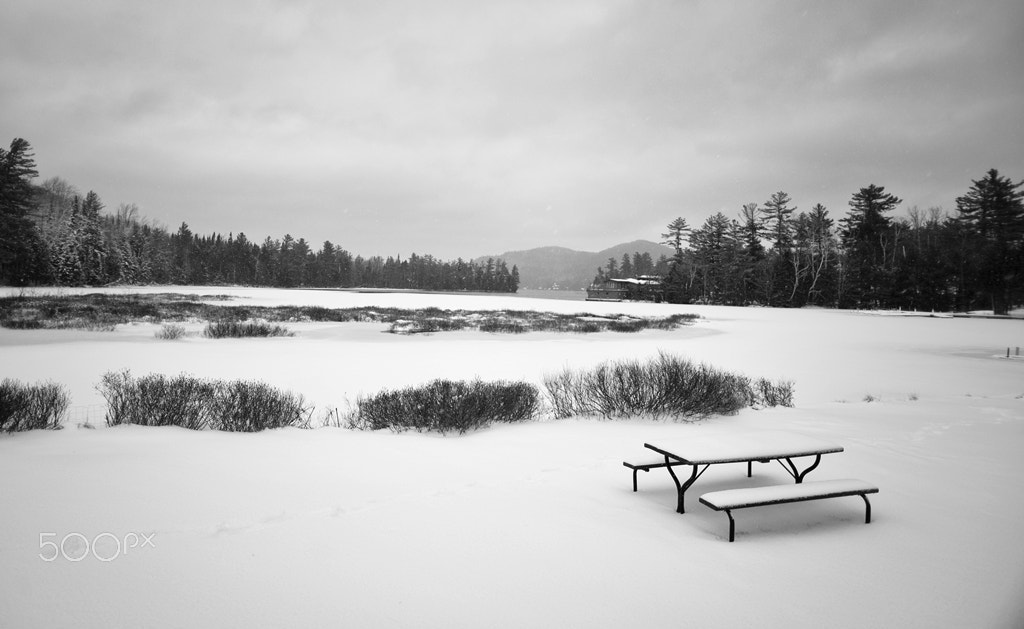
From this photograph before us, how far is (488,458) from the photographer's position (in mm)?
6695

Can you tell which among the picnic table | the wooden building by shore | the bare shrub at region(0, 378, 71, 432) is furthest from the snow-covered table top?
the wooden building by shore

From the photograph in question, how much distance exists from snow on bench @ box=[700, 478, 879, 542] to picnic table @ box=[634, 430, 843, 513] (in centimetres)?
35

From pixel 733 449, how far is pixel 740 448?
0.12 metres

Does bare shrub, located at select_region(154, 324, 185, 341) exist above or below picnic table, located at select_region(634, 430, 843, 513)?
below

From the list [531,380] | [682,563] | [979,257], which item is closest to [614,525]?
[682,563]

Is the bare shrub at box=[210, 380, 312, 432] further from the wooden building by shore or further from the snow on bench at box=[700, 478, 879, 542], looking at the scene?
the wooden building by shore

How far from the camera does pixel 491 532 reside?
170 inches

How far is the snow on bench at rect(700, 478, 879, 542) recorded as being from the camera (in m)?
4.14

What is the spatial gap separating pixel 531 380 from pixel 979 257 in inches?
2313

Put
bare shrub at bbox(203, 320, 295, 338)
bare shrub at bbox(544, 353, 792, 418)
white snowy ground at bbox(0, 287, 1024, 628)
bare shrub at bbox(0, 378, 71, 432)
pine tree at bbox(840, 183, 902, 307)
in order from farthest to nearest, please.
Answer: pine tree at bbox(840, 183, 902, 307) → bare shrub at bbox(203, 320, 295, 338) → bare shrub at bbox(544, 353, 792, 418) → bare shrub at bbox(0, 378, 71, 432) → white snowy ground at bbox(0, 287, 1024, 628)

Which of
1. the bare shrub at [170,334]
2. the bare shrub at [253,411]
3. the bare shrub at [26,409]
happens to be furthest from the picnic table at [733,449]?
the bare shrub at [170,334]

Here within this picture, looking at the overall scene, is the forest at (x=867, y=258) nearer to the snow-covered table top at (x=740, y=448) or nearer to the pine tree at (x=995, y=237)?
the pine tree at (x=995, y=237)

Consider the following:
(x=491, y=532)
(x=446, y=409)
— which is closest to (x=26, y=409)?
(x=446, y=409)

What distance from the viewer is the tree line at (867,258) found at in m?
51.3
